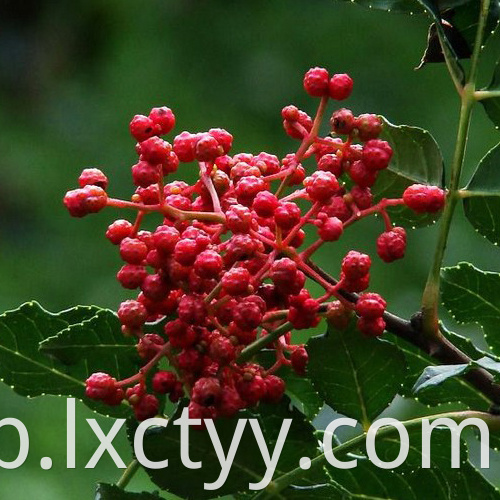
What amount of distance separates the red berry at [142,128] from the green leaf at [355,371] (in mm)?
167

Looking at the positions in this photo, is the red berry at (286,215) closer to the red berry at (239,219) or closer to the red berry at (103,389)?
the red berry at (239,219)

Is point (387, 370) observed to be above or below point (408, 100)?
below

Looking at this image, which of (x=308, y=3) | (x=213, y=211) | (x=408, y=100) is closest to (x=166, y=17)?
(x=308, y=3)

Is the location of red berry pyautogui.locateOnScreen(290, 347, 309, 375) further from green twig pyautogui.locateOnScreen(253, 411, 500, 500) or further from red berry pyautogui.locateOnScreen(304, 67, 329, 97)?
red berry pyautogui.locateOnScreen(304, 67, 329, 97)

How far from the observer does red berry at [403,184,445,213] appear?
809 millimetres

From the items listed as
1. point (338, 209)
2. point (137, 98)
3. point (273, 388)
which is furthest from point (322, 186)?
point (137, 98)

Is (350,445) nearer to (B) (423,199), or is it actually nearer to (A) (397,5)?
(B) (423,199)

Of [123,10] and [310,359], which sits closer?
[310,359]

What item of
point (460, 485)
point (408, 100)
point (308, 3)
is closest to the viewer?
point (460, 485)

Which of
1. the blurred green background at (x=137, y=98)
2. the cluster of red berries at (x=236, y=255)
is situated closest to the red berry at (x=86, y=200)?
the cluster of red berries at (x=236, y=255)

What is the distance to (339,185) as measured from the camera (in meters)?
0.81

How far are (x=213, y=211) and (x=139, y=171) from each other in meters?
0.05

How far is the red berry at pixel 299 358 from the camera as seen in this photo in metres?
0.83

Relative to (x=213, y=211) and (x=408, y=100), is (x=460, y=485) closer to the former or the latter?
(x=213, y=211)
